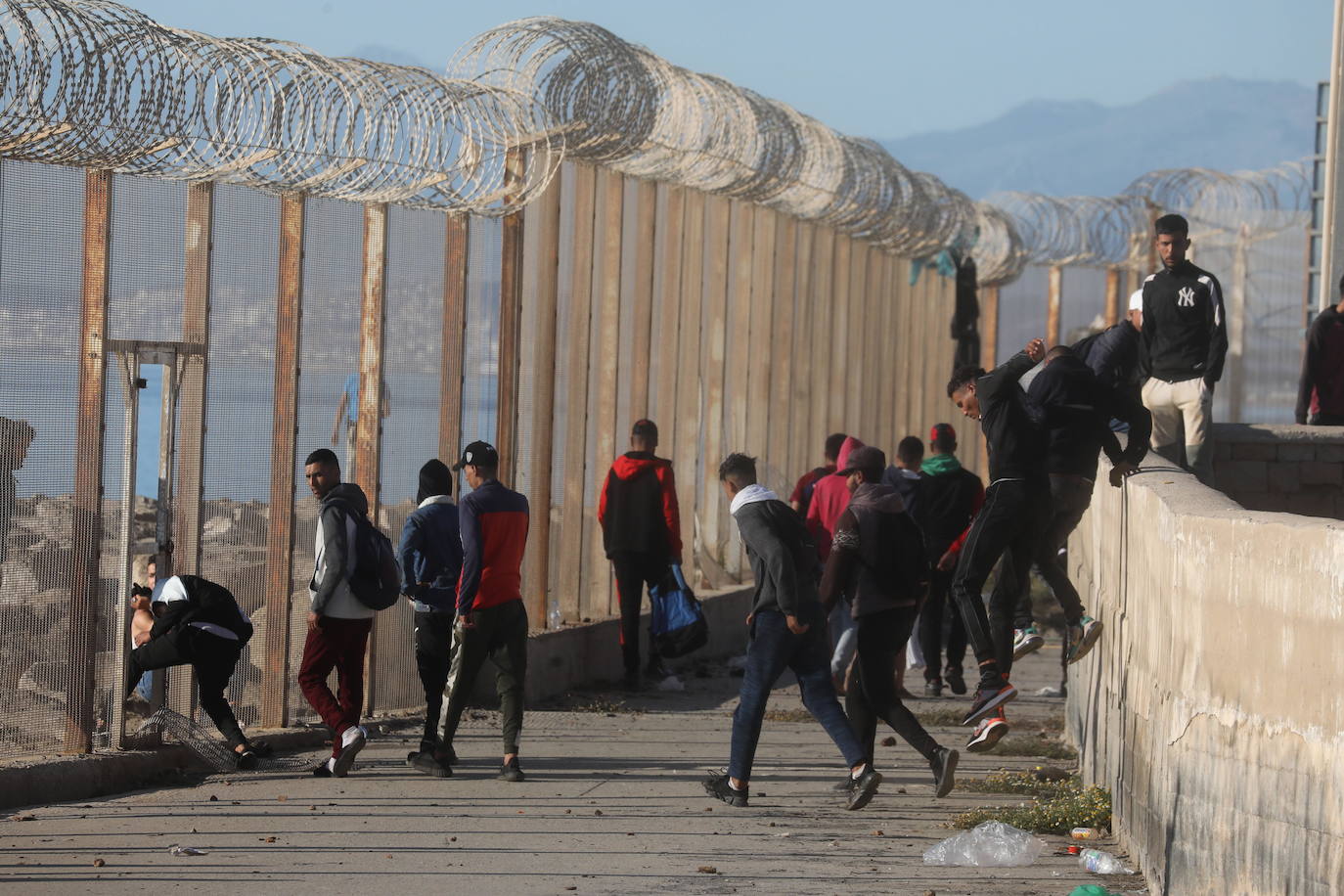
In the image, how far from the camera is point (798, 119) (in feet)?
53.1

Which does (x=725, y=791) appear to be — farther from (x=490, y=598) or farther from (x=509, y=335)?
(x=509, y=335)

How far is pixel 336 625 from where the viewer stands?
8977 millimetres

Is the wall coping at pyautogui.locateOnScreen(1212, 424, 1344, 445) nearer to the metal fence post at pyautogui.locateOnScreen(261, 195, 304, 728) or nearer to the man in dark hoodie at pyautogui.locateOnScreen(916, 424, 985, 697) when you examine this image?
the man in dark hoodie at pyautogui.locateOnScreen(916, 424, 985, 697)

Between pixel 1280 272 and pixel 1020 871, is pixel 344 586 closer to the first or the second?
pixel 1020 871

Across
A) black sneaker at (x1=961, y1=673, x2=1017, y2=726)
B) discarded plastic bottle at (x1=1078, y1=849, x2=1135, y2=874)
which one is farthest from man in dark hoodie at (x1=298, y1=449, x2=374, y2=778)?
discarded plastic bottle at (x1=1078, y1=849, x2=1135, y2=874)

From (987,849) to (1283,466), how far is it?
7865 mm

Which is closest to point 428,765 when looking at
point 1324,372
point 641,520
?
point 641,520

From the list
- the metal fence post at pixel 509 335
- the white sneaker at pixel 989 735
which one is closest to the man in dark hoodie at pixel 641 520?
the metal fence post at pixel 509 335

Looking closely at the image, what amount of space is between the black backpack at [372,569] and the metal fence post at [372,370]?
1.42m

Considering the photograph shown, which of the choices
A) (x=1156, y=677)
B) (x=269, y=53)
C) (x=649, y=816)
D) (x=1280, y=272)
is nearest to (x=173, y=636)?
(x=649, y=816)

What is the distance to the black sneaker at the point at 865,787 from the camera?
844cm

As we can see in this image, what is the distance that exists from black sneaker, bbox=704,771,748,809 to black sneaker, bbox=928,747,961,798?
884 millimetres

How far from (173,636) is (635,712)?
3728 millimetres

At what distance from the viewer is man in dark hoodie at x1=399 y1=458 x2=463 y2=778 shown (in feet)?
31.0
